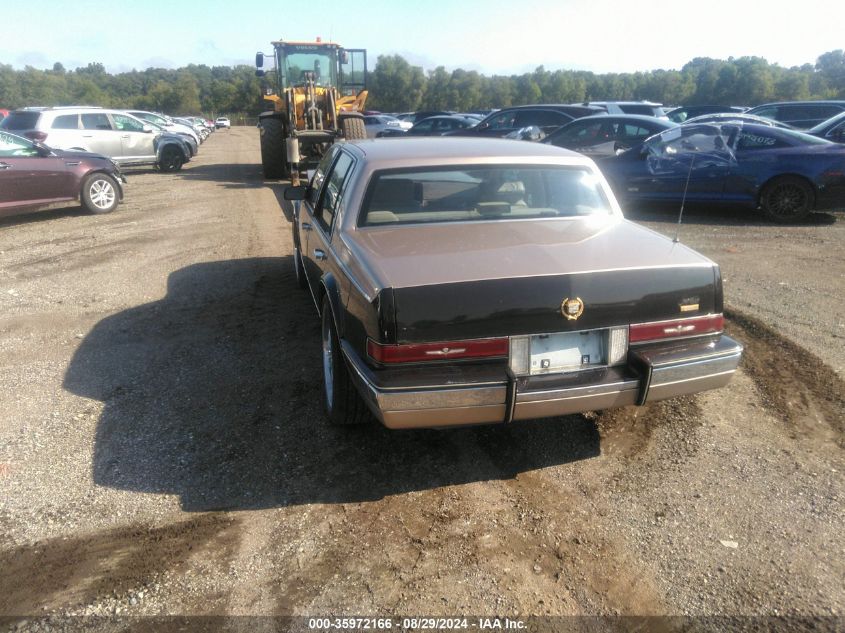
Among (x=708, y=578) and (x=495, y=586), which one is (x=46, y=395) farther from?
(x=708, y=578)

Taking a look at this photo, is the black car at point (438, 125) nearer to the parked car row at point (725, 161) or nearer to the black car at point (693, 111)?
the black car at point (693, 111)

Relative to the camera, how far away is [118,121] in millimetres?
17500

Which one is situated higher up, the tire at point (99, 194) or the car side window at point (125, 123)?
the car side window at point (125, 123)

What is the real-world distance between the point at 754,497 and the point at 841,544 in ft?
1.40

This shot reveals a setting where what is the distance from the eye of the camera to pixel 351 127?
49.5 ft

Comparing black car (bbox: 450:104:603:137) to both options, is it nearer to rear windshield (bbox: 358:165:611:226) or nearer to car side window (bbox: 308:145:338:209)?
car side window (bbox: 308:145:338:209)

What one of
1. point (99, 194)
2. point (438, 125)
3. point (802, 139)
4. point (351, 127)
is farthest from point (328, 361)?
point (438, 125)

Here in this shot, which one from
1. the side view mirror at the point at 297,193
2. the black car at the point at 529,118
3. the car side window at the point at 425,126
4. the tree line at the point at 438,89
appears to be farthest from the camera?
the tree line at the point at 438,89

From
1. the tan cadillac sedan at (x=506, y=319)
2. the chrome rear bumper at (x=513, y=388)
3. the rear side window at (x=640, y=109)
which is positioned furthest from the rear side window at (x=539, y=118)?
the chrome rear bumper at (x=513, y=388)

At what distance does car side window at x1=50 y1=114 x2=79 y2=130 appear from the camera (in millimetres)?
15999

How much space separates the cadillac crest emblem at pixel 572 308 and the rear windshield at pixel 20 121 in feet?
54.0

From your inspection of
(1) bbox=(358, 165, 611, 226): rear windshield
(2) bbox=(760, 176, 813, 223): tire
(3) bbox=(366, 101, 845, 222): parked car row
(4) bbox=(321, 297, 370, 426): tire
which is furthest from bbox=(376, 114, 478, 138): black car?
(4) bbox=(321, 297, 370, 426): tire

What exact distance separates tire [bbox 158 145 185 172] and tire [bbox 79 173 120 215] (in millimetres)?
7076

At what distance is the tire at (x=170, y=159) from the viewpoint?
61.2 ft
